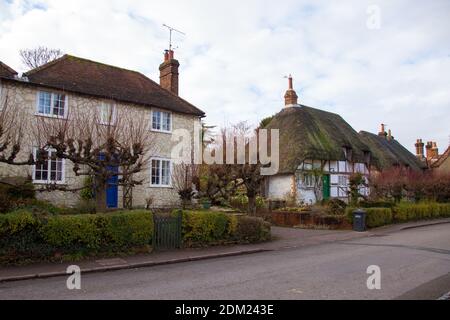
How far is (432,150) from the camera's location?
180 ft

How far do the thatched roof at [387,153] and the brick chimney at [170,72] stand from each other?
20.0 metres

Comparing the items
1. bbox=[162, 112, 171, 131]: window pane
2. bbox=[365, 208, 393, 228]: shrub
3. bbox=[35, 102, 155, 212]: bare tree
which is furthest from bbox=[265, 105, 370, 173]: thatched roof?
bbox=[35, 102, 155, 212]: bare tree

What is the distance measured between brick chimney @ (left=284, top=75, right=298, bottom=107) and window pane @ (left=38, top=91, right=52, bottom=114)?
20.4 metres

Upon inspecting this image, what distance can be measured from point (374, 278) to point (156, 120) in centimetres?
1530

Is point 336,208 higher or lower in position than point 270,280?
higher

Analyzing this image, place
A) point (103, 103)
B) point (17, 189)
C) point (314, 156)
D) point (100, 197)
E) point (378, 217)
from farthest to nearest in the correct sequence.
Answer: point (314, 156), point (378, 217), point (103, 103), point (17, 189), point (100, 197)

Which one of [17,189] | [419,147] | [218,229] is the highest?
[419,147]

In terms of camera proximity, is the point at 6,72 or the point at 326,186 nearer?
the point at 6,72

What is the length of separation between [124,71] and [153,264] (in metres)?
15.6

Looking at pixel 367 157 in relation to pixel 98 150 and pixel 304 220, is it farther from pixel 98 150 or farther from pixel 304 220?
pixel 98 150

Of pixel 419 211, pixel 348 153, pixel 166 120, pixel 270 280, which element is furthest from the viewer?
pixel 348 153

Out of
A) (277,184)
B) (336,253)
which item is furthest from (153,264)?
(277,184)

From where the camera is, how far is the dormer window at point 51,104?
17312 mm

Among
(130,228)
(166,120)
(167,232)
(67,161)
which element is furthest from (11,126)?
(166,120)
